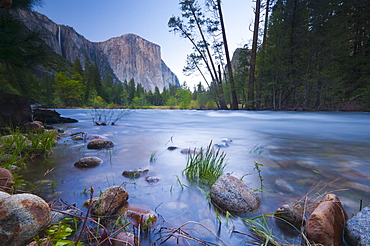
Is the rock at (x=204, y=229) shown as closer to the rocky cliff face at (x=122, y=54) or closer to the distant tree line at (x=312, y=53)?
Result: the distant tree line at (x=312, y=53)

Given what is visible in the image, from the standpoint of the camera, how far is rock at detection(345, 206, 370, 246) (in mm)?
1012

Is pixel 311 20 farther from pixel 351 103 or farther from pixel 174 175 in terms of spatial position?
pixel 174 175

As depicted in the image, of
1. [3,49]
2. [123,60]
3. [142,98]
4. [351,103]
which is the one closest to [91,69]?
[142,98]

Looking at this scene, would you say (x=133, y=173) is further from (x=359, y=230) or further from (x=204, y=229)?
(x=359, y=230)

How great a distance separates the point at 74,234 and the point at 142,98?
67.1 meters

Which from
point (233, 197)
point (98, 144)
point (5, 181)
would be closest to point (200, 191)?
point (233, 197)

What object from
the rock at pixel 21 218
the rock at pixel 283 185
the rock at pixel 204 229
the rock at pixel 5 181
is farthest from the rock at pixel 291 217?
the rock at pixel 5 181

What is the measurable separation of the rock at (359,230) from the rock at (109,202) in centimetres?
174

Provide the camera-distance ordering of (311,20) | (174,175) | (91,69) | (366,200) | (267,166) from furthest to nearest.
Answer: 1. (91,69)
2. (311,20)
3. (267,166)
4. (174,175)
5. (366,200)

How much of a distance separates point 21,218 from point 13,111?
5.52m

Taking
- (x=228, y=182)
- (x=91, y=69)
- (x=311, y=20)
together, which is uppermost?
(x=91, y=69)

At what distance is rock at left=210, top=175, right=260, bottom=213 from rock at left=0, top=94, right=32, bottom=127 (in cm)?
556

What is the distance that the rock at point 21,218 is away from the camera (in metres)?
0.83

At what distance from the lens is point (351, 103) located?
11.5 metres
